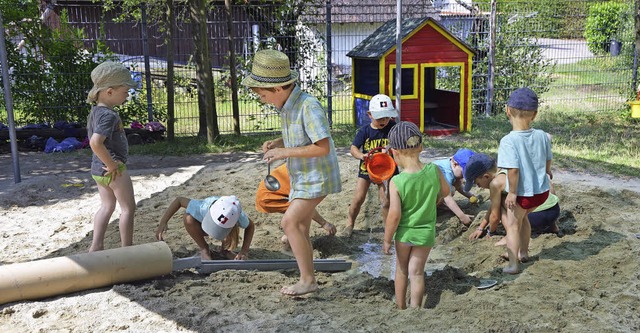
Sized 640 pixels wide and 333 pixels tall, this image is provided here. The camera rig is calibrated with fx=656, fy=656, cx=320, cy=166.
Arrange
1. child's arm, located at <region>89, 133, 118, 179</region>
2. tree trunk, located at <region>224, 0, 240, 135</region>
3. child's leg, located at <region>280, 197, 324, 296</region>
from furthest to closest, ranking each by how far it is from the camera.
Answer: tree trunk, located at <region>224, 0, 240, 135</region>
child's arm, located at <region>89, 133, 118, 179</region>
child's leg, located at <region>280, 197, 324, 296</region>

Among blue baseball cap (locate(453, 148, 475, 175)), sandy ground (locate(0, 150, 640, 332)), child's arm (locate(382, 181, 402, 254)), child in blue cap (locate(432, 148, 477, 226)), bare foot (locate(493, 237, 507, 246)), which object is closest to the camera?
sandy ground (locate(0, 150, 640, 332))

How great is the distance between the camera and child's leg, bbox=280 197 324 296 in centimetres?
421

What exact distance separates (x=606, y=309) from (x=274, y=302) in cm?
204

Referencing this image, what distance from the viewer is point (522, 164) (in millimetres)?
4734

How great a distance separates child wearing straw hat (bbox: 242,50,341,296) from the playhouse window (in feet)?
24.1

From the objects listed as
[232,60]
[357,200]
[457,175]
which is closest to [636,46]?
[232,60]

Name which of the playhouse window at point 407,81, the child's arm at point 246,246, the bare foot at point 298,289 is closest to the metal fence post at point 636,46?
the playhouse window at point 407,81

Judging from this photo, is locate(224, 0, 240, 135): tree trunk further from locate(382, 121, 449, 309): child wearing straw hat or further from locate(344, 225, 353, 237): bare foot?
locate(382, 121, 449, 309): child wearing straw hat

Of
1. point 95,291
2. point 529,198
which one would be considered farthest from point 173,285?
point 529,198

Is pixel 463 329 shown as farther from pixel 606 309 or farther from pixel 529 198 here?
pixel 529 198

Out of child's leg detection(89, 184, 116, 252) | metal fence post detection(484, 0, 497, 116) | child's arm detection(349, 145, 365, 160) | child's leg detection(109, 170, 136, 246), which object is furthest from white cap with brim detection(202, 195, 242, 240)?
metal fence post detection(484, 0, 497, 116)

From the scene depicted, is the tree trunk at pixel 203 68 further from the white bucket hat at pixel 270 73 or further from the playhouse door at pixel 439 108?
the white bucket hat at pixel 270 73

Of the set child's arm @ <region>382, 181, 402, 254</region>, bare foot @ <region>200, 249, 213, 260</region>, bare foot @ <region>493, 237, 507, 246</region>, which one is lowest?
bare foot @ <region>493, 237, 507, 246</region>

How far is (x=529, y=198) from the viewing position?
4.77 meters
